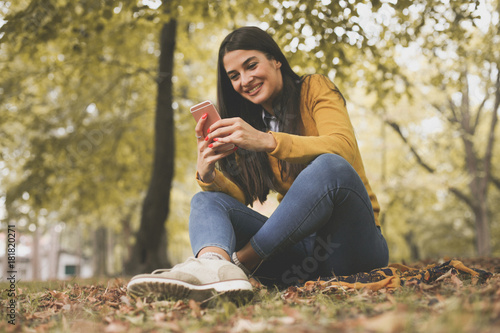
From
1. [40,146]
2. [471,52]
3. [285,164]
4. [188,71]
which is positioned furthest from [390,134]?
[285,164]

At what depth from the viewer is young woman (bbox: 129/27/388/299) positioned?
2.02 metres

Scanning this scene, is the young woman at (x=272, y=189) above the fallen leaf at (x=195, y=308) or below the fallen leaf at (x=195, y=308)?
above

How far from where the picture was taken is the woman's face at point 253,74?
2.71 metres

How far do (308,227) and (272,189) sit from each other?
0.74m

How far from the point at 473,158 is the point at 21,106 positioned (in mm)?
12264

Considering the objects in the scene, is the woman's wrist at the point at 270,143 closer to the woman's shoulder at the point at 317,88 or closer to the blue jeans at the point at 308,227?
the blue jeans at the point at 308,227

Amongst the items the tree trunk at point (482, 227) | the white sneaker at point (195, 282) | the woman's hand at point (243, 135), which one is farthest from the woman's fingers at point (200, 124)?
the tree trunk at point (482, 227)

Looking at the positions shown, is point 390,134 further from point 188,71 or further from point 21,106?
point 21,106

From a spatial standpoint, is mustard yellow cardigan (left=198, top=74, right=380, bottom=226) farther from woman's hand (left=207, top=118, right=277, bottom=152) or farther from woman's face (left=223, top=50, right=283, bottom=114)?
woman's face (left=223, top=50, right=283, bottom=114)

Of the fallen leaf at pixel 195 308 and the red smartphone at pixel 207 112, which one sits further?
the red smartphone at pixel 207 112

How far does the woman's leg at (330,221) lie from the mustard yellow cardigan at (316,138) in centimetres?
12

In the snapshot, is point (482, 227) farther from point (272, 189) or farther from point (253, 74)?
point (253, 74)

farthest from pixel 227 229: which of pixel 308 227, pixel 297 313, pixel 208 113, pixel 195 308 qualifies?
pixel 297 313

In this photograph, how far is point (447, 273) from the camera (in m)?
2.04
